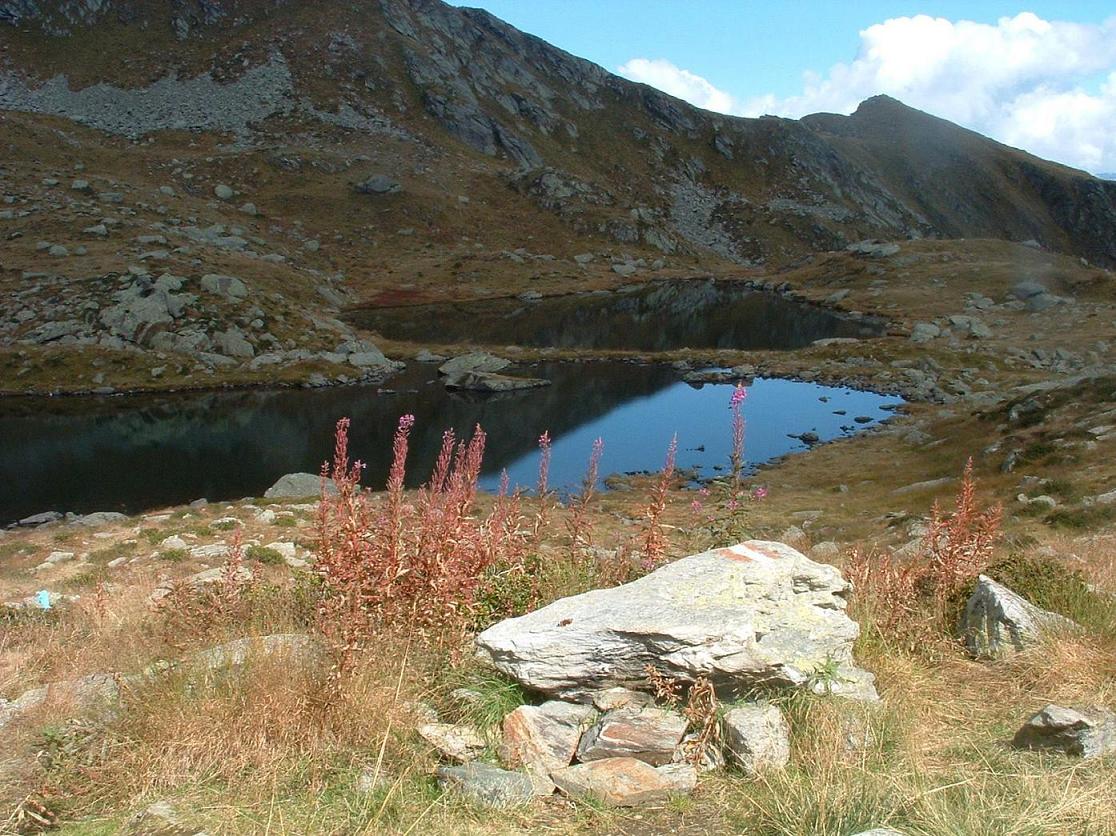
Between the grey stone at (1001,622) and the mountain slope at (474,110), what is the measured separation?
410 feet

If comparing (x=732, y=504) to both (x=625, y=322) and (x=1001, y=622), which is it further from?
(x=625, y=322)

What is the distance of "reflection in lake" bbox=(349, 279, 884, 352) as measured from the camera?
76.5 meters

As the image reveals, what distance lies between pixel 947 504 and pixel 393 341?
54.5 metres

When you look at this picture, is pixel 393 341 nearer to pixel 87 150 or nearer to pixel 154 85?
pixel 87 150

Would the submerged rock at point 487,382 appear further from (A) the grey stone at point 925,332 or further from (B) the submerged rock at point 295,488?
(A) the grey stone at point 925,332

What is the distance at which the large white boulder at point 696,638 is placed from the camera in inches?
233

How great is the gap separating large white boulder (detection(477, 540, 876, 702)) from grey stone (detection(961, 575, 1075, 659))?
1.66m

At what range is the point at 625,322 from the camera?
8706cm

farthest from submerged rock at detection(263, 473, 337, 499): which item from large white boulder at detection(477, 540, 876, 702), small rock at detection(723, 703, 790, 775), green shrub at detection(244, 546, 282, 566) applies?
small rock at detection(723, 703, 790, 775)

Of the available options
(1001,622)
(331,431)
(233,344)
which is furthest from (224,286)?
(1001,622)

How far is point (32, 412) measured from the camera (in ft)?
149

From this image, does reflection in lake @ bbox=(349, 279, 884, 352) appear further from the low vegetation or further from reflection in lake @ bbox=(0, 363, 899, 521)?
the low vegetation

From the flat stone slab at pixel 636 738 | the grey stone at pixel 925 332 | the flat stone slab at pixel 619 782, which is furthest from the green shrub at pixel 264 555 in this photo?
the grey stone at pixel 925 332

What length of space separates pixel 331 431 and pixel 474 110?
410 ft
